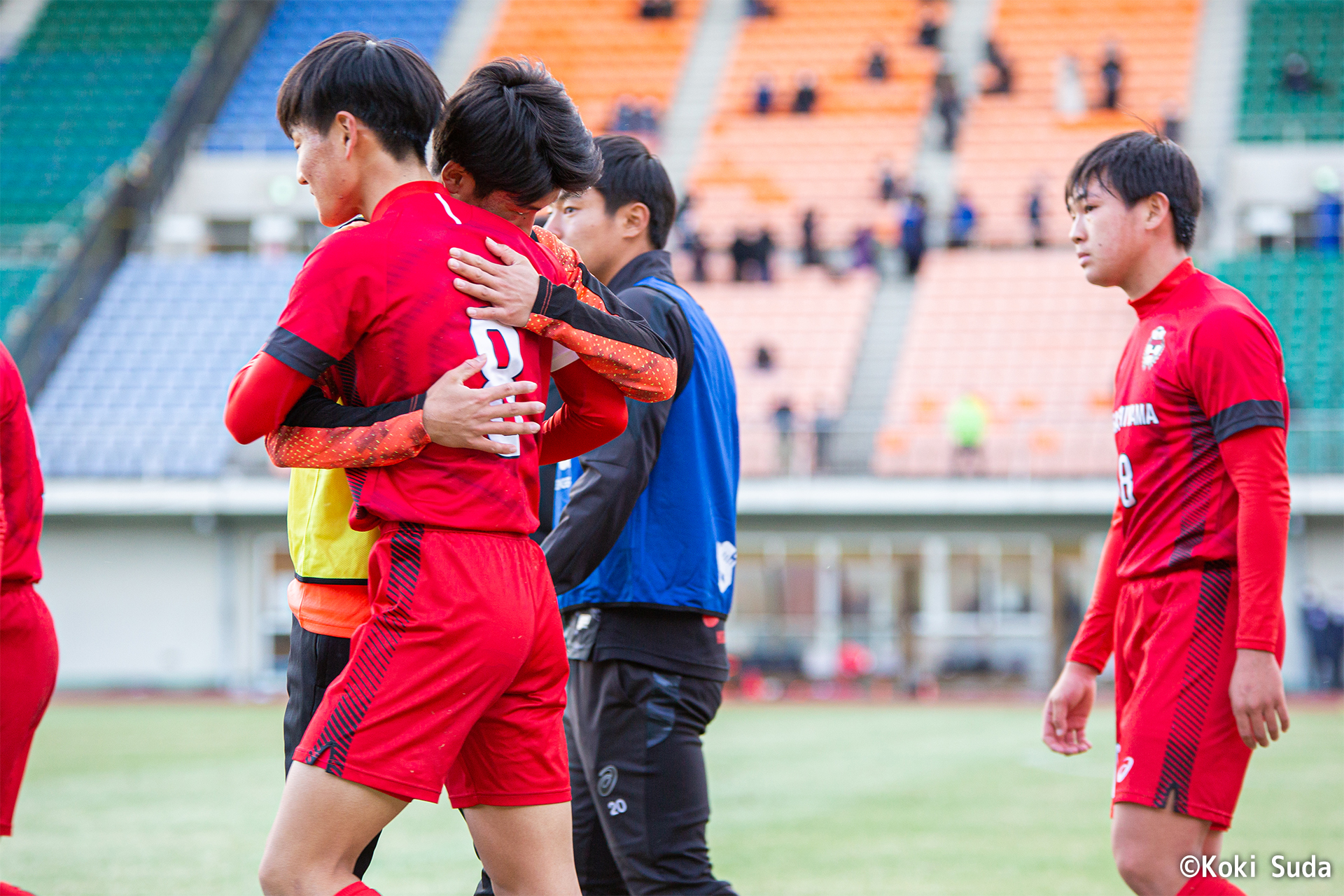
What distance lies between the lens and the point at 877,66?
3122cm

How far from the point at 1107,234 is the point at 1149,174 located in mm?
175

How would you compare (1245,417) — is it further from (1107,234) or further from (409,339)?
(409,339)

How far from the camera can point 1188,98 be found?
2992 centimetres

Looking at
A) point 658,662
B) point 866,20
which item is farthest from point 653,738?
point 866,20

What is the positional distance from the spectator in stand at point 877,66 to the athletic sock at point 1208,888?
29.7 metres

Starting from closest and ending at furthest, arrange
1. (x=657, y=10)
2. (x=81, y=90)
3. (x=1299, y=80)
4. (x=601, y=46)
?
(x=1299, y=80) < (x=81, y=90) < (x=601, y=46) < (x=657, y=10)

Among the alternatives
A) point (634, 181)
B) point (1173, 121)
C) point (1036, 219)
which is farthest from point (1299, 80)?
point (634, 181)

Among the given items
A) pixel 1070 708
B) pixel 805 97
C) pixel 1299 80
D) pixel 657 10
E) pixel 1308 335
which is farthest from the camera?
pixel 657 10

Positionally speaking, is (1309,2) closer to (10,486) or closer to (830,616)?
(830,616)

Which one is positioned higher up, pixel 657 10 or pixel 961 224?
pixel 657 10

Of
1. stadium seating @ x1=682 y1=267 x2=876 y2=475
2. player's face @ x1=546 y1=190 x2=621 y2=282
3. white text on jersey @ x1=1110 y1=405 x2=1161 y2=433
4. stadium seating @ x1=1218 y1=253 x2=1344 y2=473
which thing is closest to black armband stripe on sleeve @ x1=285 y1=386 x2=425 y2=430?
player's face @ x1=546 y1=190 x2=621 y2=282

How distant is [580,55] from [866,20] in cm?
666

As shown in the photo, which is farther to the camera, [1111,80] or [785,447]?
[1111,80]

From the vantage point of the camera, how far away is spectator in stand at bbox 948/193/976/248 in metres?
27.1
